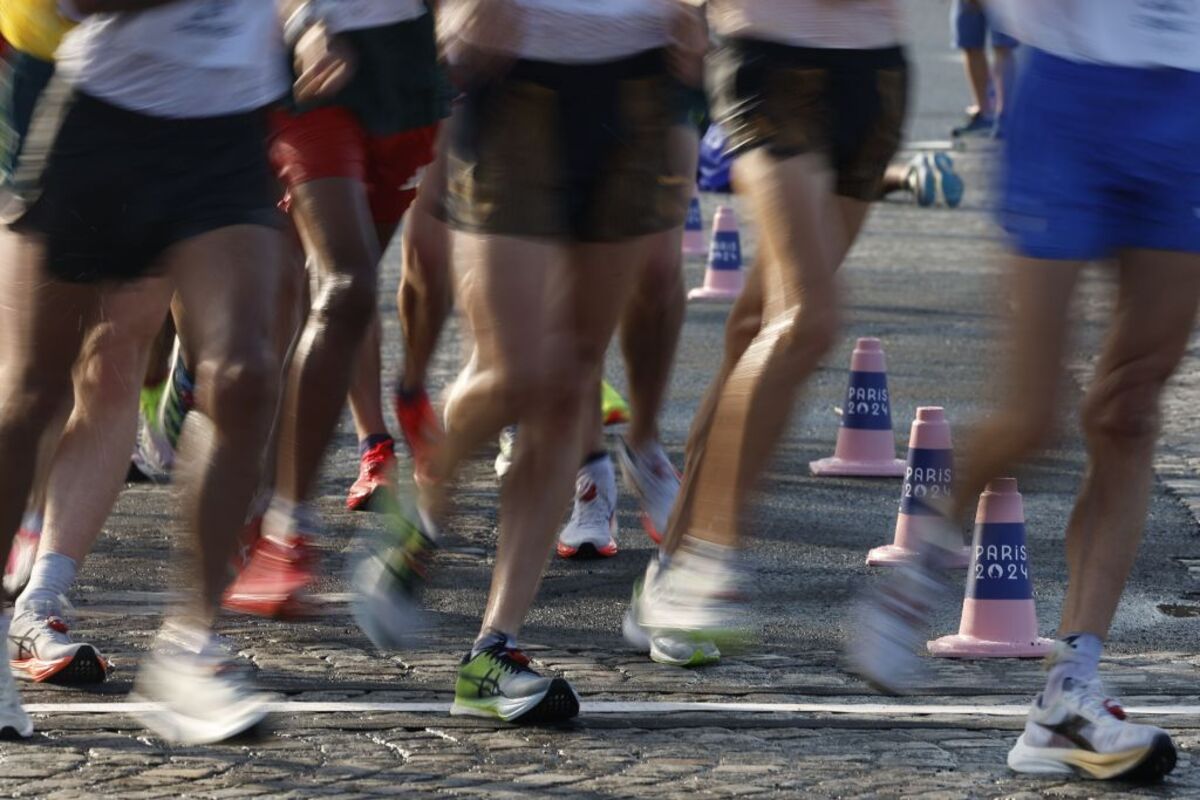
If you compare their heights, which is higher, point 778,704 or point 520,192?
point 520,192

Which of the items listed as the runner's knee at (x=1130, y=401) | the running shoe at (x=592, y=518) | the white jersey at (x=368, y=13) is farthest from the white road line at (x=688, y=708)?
the white jersey at (x=368, y=13)

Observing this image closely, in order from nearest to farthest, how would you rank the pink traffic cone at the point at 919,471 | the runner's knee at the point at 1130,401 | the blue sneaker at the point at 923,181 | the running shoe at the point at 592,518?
the runner's knee at the point at 1130,401
the pink traffic cone at the point at 919,471
the running shoe at the point at 592,518
the blue sneaker at the point at 923,181

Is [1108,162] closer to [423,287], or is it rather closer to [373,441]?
[423,287]

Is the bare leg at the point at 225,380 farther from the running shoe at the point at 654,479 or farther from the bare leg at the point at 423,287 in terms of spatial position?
the bare leg at the point at 423,287

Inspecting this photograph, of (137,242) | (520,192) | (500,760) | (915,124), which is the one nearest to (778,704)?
(500,760)

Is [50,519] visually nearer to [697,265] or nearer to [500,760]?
[500,760]

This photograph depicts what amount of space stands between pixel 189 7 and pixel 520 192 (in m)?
0.79

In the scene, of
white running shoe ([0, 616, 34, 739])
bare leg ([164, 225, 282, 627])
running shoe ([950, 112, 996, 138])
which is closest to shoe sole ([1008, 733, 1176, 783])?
bare leg ([164, 225, 282, 627])

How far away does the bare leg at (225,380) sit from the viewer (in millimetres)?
4727

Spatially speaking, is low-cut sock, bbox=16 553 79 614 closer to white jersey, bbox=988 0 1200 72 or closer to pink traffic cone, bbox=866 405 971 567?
pink traffic cone, bbox=866 405 971 567

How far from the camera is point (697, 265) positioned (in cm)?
1388

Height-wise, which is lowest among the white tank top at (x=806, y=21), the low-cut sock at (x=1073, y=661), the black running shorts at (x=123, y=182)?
the low-cut sock at (x=1073, y=661)

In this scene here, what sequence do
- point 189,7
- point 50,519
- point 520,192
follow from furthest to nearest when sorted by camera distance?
point 50,519
point 520,192
point 189,7

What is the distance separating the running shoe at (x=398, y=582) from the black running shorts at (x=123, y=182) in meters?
0.94
